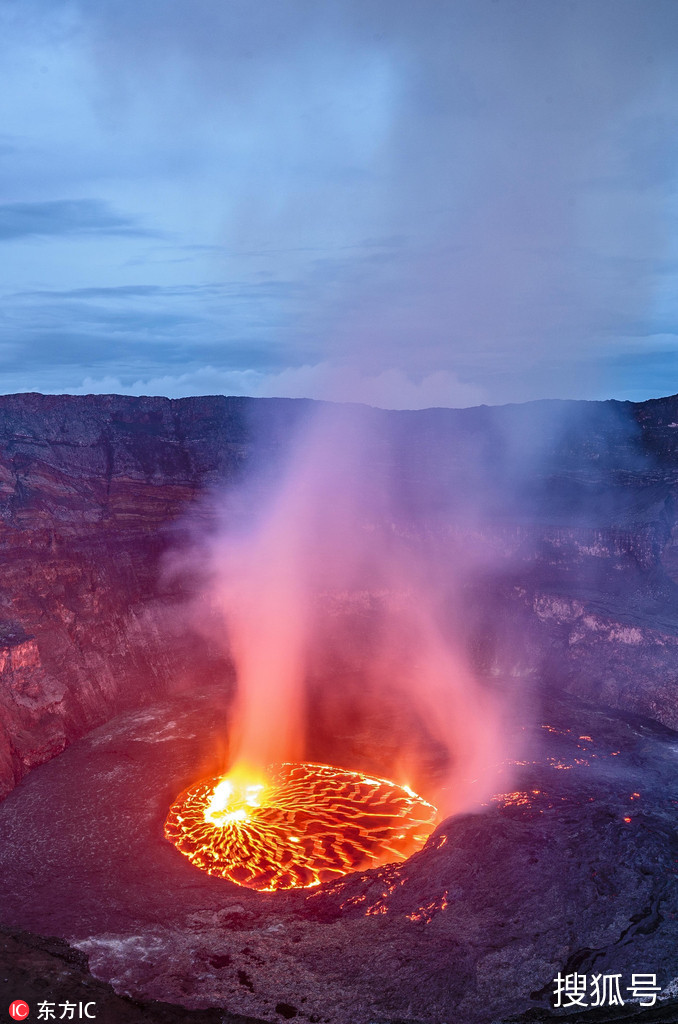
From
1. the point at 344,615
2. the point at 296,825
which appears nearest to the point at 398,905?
the point at 296,825

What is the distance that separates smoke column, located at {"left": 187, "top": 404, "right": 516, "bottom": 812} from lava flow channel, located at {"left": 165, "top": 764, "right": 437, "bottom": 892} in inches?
44.9

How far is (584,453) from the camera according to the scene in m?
36.4

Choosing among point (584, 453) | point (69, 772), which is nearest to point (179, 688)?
point (69, 772)

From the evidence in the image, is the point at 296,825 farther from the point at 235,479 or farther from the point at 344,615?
the point at 235,479

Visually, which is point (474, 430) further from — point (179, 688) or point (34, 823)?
point (34, 823)

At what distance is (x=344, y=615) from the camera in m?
32.2

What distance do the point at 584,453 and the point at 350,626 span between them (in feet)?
52.3

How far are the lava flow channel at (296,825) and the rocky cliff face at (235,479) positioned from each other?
6694mm

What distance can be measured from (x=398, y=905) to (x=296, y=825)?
496 cm

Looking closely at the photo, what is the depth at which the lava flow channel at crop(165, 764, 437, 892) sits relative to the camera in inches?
679

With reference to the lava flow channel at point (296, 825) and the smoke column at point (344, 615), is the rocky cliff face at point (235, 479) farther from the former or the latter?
the lava flow channel at point (296, 825)


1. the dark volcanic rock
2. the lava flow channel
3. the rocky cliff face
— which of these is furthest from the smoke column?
the dark volcanic rock

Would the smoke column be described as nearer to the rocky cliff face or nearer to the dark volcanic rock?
the rocky cliff face

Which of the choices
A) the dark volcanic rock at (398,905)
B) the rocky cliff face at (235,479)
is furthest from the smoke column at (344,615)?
the dark volcanic rock at (398,905)
